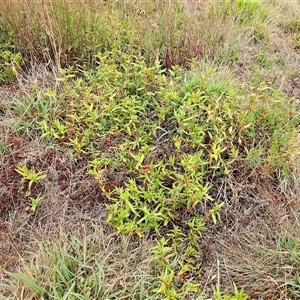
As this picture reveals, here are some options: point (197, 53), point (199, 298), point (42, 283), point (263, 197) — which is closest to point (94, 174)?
point (42, 283)

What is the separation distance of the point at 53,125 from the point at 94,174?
0.53 meters

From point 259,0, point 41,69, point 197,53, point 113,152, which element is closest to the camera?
point 113,152

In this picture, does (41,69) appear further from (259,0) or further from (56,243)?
(259,0)

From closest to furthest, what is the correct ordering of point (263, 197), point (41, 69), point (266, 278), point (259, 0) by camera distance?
point (266, 278) → point (263, 197) → point (41, 69) → point (259, 0)

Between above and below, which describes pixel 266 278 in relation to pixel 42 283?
below

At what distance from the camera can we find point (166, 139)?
238 cm

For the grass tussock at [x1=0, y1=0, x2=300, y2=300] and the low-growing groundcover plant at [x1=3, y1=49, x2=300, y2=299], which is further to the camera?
the low-growing groundcover plant at [x1=3, y1=49, x2=300, y2=299]

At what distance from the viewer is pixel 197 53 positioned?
9.75ft

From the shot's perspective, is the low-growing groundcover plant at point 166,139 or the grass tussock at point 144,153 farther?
the low-growing groundcover plant at point 166,139

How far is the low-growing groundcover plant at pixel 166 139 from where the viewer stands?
202cm

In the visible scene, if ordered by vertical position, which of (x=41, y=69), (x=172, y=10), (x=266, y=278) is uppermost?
(x=172, y=10)

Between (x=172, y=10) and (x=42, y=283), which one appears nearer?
(x=42, y=283)

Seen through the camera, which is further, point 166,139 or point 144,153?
point 166,139

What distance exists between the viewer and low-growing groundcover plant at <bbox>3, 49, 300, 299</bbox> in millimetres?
2018
